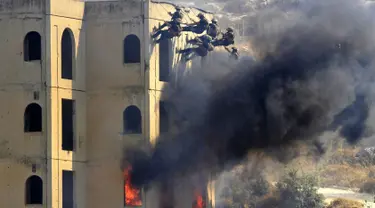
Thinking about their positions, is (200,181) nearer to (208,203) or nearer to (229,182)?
(208,203)

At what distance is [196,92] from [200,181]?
200 inches

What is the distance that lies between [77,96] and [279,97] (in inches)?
421

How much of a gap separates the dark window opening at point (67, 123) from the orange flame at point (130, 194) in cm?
327

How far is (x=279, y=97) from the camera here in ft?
303

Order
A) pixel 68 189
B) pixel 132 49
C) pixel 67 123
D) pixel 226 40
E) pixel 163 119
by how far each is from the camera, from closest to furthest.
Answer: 1. pixel 67 123
2. pixel 68 189
3. pixel 132 49
4. pixel 163 119
5. pixel 226 40

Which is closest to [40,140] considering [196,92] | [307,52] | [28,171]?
[28,171]

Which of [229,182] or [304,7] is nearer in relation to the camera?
[304,7]

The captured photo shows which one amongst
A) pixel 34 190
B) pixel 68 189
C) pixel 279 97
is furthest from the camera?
pixel 68 189

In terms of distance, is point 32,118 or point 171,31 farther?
point 171,31

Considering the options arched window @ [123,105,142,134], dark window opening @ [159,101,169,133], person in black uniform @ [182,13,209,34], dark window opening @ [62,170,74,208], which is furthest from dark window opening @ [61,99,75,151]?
person in black uniform @ [182,13,209,34]

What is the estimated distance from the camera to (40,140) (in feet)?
305

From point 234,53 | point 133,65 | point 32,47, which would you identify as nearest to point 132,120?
point 133,65

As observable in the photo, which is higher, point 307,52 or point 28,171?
point 307,52

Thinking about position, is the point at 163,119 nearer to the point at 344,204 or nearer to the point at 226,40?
the point at 226,40
